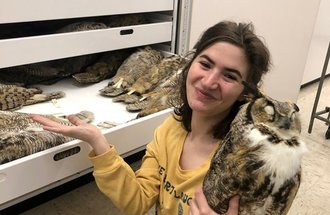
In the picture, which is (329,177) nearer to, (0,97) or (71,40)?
(71,40)

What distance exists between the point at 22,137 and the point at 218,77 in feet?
1.63

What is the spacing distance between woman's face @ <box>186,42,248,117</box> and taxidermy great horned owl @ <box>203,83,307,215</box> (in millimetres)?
133

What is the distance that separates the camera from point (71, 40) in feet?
3.86

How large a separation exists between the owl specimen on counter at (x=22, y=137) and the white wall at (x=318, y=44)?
2397mm

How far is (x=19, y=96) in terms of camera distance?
3.64ft

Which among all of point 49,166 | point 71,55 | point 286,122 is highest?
point 286,122

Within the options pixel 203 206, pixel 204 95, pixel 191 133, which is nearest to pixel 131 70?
pixel 191 133

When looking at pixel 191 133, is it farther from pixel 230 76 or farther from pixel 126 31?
pixel 126 31

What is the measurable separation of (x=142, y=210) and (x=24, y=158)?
1.09ft

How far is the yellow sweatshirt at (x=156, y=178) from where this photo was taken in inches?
32.4

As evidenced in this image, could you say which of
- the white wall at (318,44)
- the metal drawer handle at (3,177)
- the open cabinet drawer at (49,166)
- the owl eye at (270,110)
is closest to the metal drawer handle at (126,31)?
the open cabinet drawer at (49,166)

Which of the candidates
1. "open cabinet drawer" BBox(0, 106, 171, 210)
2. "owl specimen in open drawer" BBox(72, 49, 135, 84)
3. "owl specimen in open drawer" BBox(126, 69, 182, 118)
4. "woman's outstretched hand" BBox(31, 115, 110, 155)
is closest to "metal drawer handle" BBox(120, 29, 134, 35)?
"owl specimen in open drawer" BBox(72, 49, 135, 84)

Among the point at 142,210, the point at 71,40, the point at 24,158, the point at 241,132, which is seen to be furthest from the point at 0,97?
the point at 241,132

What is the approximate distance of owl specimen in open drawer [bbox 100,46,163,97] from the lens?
1283 mm
